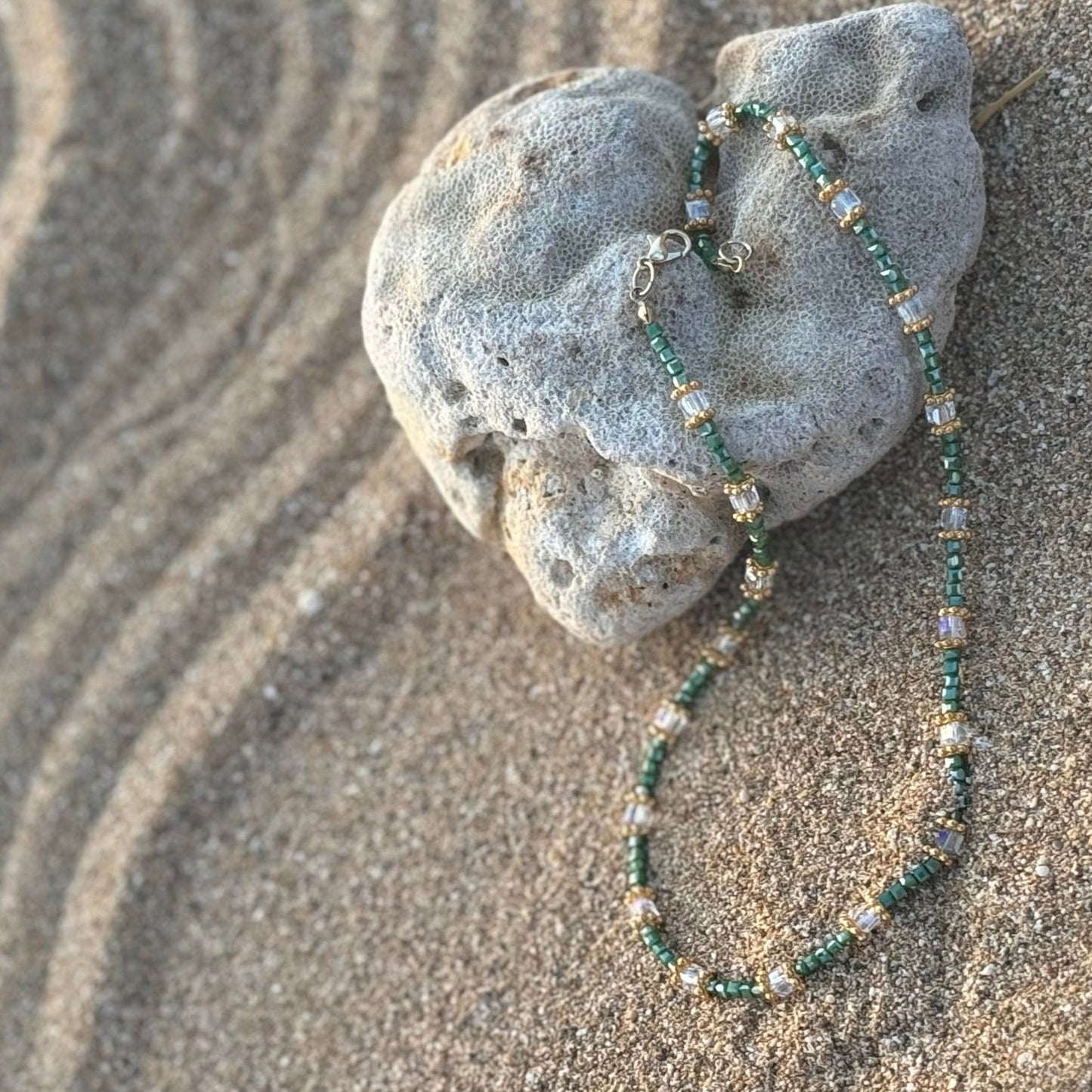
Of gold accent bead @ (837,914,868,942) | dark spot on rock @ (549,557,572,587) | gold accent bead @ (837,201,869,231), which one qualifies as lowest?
gold accent bead @ (837,914,868,942)

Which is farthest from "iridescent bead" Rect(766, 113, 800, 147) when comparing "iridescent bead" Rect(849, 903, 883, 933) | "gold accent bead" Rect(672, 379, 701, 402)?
"iridescent bead" Rect(849, 903, 883, 933)

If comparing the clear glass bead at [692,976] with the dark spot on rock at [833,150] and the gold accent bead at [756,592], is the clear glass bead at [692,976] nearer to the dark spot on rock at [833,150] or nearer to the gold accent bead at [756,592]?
the gold accent bead at [756,592]

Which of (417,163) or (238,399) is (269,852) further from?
(417,163)

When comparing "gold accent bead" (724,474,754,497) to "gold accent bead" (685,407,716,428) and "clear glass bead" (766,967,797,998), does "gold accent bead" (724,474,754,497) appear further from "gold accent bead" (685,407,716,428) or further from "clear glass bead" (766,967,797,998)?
"clear glass bead" (766,967,797,998)

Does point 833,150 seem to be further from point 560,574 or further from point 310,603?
point 310,603

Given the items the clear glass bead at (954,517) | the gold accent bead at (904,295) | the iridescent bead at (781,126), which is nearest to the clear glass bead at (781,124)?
the iridescent bead at (781,126)
